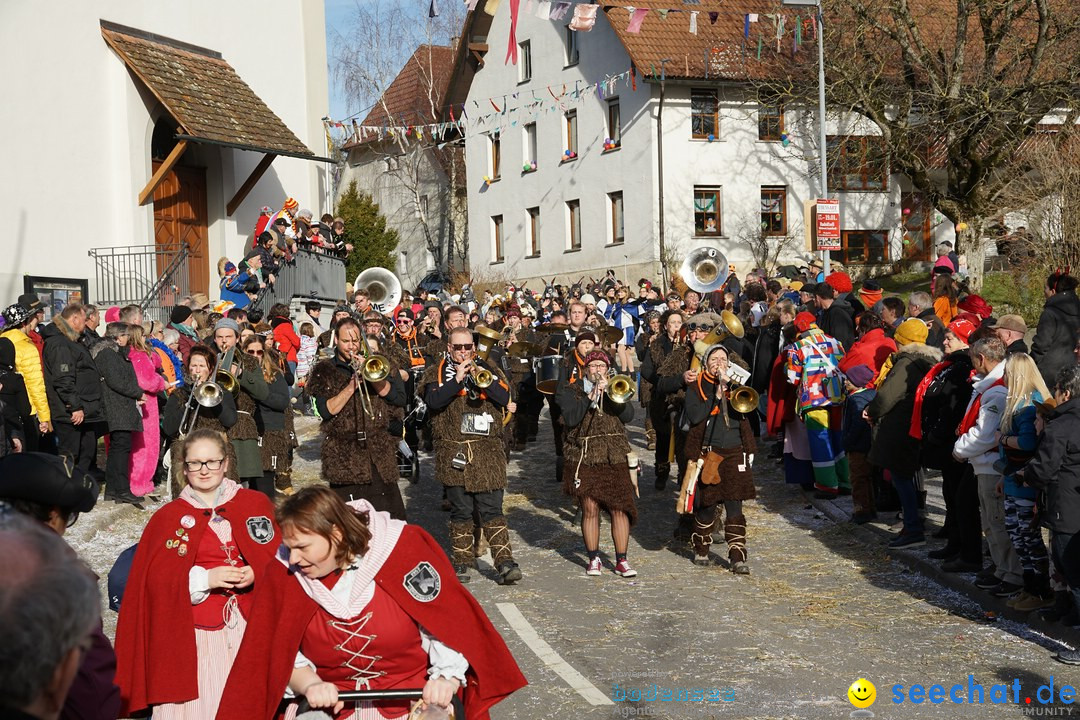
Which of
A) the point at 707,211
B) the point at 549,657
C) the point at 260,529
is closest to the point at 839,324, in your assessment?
the point at 549,657

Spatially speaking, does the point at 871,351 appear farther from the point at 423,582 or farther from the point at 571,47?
the point at 571,47

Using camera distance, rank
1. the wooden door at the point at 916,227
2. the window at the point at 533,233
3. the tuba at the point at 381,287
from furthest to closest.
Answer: the window at the point at 533,233
the wooden door at the point at 916,227
the tuba at the point at 381,287

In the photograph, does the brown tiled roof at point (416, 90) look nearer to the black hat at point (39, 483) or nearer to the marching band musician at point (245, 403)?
the marching band musician at point (245, 403)

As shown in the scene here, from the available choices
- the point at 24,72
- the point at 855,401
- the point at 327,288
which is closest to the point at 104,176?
the point at 24,72

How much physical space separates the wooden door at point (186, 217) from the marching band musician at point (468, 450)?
14320mm

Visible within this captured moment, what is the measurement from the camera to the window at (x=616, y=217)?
126ft

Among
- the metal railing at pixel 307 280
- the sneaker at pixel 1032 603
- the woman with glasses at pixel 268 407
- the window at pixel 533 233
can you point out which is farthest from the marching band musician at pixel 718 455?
the window at pixel 533 233

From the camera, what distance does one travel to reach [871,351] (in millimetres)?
11094

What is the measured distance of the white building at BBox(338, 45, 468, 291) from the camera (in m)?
49.9

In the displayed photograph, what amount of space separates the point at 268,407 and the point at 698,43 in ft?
96.9

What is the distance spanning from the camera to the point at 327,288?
25328 millimetres

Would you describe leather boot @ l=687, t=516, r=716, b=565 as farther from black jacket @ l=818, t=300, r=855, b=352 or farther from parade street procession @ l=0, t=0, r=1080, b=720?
black jacket @ l=818, t=300, r=855, b=352

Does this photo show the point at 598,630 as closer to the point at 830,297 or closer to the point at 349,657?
the point at 349,657

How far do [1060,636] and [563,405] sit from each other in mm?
4194
